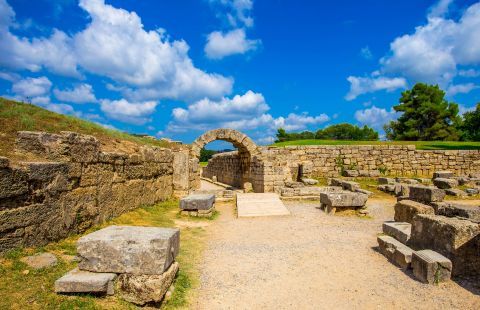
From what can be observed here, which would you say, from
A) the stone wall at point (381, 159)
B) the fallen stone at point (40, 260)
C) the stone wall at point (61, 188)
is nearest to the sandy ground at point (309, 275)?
the fallen stone at point (40, 260)

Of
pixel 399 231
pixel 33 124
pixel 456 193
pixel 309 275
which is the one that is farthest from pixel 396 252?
pixel 33 124

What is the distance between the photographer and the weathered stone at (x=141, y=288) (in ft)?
12.9

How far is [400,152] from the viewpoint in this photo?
19891 mm

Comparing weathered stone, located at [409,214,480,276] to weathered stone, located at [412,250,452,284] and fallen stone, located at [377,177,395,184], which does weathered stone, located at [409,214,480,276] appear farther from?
fallen stone, located at [377,177,395,184]

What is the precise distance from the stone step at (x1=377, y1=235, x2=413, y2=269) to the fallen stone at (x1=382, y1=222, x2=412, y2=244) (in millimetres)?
462

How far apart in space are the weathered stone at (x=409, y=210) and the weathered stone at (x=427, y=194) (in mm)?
2042

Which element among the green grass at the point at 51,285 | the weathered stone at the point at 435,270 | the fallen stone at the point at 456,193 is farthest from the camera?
the fallen stone at the point at 456,193

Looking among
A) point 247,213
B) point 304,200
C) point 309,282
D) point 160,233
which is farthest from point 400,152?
point 160,233

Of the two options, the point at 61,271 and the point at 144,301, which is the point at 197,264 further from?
the point at 61,271

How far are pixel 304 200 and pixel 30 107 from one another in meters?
11.3

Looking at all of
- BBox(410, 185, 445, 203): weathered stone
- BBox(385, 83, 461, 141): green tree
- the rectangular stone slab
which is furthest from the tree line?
the rectangular stone slab

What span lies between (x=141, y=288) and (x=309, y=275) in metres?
2.87

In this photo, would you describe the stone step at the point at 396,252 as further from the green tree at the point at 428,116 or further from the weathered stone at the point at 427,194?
the green tree at the point at 428,116

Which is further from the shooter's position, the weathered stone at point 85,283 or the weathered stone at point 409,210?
the weathered stone at point 409,210
